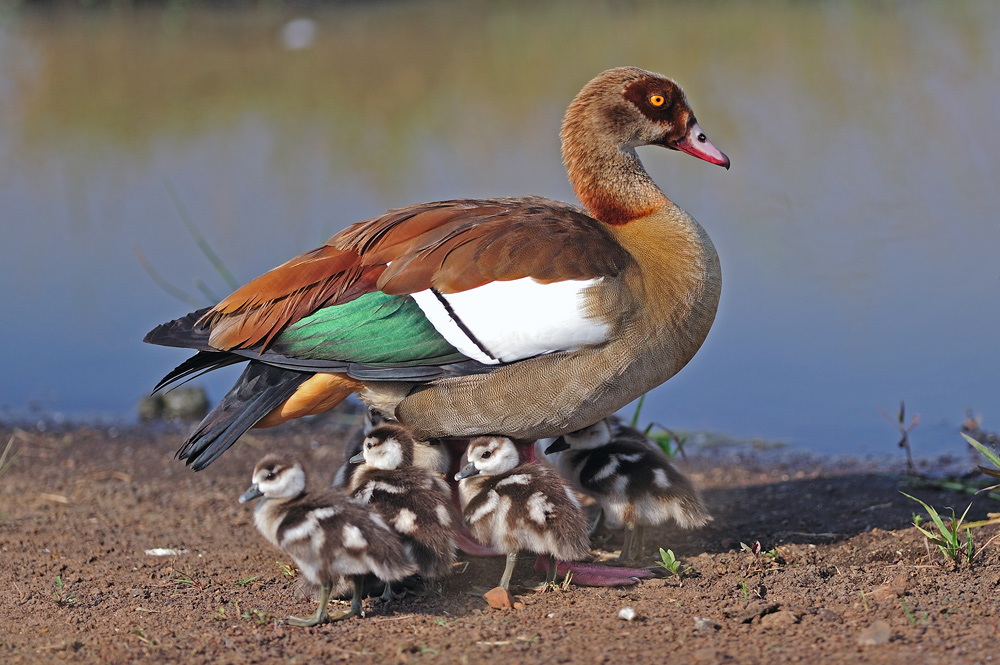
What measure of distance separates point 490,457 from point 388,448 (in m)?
0.44

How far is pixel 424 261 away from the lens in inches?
182

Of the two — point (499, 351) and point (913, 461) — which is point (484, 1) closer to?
point (913, 461)

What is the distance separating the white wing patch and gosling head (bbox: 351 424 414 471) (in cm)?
49

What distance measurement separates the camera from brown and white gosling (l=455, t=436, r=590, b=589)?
4332 millimetres

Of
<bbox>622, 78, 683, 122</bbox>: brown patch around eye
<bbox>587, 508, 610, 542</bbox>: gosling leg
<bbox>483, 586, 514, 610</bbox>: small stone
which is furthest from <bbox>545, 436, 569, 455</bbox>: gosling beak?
<bbox>622, 78, 683, 122</bbox>: brown patch around eye

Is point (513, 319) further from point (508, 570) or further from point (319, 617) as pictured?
point (319, 617)

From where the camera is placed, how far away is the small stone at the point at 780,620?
3.75 meters

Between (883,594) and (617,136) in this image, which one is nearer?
(883,594)

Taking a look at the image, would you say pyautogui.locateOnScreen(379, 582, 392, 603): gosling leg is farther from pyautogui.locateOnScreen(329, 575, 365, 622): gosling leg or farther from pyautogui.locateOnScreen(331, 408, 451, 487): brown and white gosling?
pyautogui.locateOnScreen(331, 408, 451, 487): brown and white gosling

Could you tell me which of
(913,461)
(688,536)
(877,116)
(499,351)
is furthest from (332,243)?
(877,116)

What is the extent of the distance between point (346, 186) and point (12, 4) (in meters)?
10.5

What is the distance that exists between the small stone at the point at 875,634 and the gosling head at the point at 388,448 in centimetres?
200

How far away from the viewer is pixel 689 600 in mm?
4148

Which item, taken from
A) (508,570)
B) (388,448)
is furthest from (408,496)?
(508,570)
